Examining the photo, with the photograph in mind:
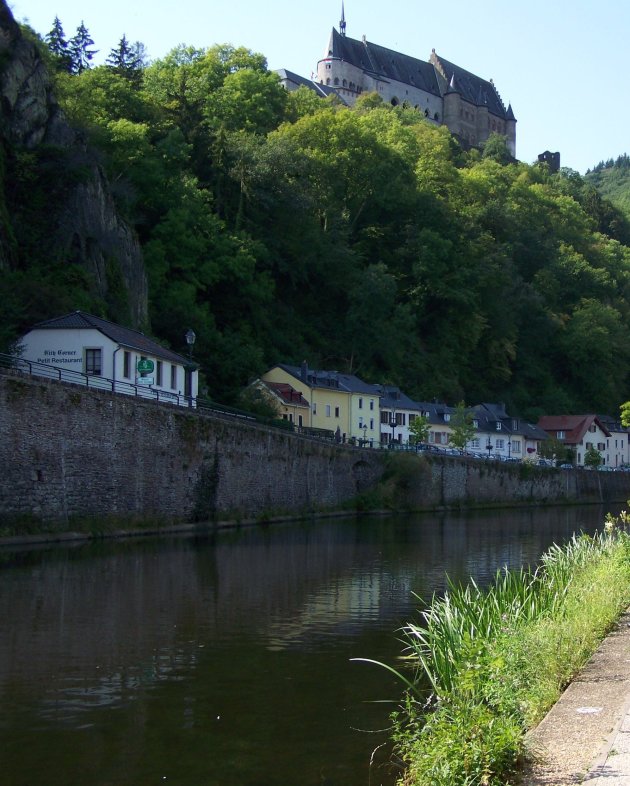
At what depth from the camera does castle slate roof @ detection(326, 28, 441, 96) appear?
17775 cm

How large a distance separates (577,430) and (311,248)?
3536 cm

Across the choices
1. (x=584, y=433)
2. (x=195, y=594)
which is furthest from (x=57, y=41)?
(x=195, y=594)

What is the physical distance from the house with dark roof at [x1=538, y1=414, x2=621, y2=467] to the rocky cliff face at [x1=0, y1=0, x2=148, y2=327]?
58.6 metres

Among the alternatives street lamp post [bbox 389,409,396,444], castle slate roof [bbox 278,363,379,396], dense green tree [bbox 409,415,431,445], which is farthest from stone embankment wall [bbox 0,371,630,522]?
street lamp post [bbox 389,409,396,444]

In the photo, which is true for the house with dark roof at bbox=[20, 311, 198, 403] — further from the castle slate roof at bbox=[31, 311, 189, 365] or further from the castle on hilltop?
the castle on hilltop

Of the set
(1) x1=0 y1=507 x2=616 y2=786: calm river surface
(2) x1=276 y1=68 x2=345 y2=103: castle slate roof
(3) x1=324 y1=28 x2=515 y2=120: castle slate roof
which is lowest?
(1) x1=0 y1=507 x2=616 y2=786: calm river surface

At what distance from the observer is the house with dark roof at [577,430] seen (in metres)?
105

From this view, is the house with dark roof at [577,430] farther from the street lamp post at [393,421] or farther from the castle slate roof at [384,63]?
the castle slate roof at [384,63]

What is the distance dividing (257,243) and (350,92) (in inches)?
4204

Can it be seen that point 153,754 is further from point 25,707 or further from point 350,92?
point 350,92

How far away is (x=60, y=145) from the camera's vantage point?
54594mm

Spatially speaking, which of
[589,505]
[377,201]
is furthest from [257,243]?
[589,505]

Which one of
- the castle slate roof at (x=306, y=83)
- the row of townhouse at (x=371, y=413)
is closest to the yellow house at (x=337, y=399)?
the row of townhouse at (x=371, y=413)

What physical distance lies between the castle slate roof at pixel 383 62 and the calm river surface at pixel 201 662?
156 m
